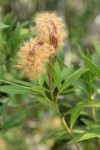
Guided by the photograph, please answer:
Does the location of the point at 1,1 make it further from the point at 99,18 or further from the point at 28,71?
the point at 28,71

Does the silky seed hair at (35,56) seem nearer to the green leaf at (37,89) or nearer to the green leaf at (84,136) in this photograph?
the green leaf at (37,89)

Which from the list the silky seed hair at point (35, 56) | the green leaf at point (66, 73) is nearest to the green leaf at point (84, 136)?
the green leaf at point (66, 73)

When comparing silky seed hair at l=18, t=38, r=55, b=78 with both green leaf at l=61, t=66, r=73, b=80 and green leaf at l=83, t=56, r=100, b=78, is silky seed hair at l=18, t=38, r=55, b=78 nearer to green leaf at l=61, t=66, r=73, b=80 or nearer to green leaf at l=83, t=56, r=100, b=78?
green leaf at l=83, t=56, r=100, b=78

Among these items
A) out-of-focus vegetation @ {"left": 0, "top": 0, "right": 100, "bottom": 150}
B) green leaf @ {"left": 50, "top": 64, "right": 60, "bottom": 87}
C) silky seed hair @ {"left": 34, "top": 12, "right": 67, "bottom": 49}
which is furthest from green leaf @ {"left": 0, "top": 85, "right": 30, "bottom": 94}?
silky seed hair @ {"left": 34, "top": 12, "right": 67, "bottom": 49}

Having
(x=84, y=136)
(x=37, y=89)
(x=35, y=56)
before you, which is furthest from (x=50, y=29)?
(x=84, y=136)

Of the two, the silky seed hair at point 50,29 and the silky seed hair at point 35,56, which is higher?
the silky seed hair at point 50,29

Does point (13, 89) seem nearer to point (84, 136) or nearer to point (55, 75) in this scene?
point (55, 75)
